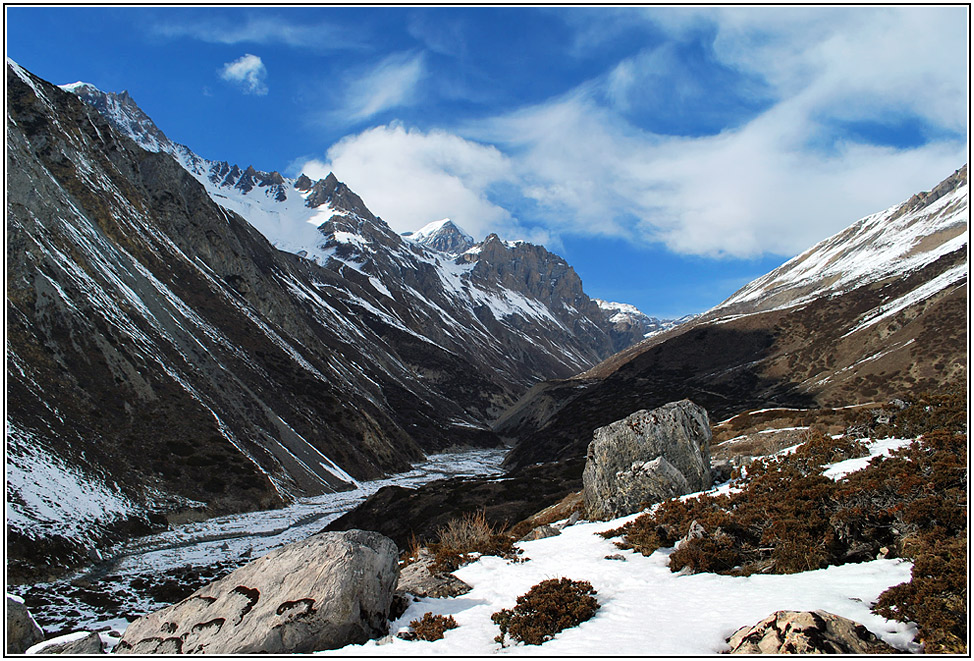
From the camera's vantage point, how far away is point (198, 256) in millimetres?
111312

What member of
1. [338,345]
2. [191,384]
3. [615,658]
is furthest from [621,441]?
[338,345]

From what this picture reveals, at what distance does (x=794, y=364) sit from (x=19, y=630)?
12498cm

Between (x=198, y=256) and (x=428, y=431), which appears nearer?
(x=198, y=256)

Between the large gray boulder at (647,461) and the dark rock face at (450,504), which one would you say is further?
the dark rock face at (450,504)

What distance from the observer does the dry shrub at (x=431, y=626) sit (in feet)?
37.2

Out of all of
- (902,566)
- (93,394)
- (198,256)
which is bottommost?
(902,566)

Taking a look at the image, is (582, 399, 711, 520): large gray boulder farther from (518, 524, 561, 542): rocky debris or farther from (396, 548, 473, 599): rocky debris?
(396, 548, 473, 599): rocky debris

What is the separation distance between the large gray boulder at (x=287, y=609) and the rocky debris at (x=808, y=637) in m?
7.91

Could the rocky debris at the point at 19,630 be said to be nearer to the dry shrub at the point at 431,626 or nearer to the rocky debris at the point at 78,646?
the rocky debris at the point at 78,646

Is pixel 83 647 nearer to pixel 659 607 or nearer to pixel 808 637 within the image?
pixel 659 607

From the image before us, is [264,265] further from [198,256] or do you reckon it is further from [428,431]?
[428,431]

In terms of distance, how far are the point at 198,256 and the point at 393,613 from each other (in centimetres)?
11879

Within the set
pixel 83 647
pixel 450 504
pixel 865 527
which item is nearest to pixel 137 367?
pixel 450 504

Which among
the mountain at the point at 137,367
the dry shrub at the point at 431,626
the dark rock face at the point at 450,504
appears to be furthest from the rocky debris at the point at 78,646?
the dark rock face at the point at 450,504
